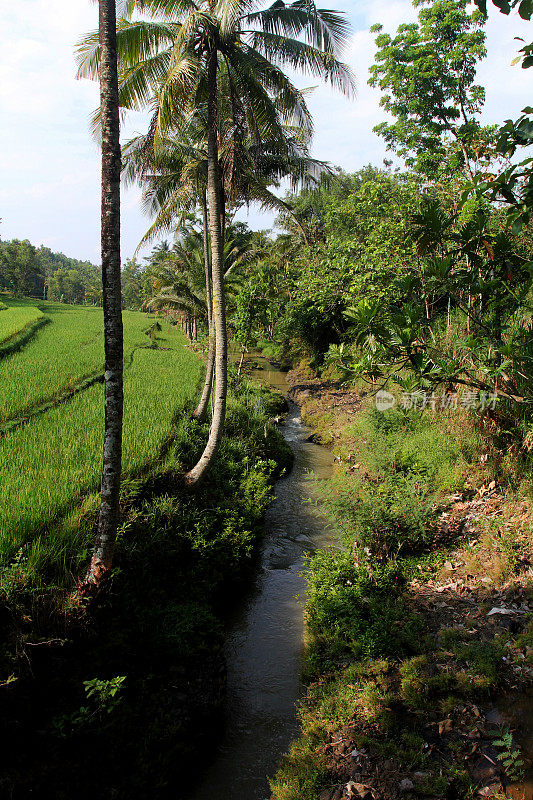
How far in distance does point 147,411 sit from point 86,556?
4.47 meters

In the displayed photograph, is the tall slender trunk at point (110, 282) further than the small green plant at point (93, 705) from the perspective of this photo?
Yes

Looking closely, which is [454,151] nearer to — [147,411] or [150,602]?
[147,411]

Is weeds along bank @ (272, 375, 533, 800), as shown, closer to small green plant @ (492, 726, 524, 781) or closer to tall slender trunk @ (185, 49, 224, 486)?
small green plant @ (492, 726, 524, 781)

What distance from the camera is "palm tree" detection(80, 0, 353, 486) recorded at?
19.5ft

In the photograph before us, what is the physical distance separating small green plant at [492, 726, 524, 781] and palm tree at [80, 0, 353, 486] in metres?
4.86

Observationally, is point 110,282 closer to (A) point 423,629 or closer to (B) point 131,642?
(B) point 131,642

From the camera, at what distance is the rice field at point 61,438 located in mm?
4418

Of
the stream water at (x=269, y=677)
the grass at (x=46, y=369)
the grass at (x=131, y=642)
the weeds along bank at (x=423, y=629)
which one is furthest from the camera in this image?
the grass at (x=46, y=369)

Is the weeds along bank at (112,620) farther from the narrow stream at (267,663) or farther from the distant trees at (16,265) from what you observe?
the distant trees at (16,265)

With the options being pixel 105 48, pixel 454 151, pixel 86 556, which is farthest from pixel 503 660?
pixel 454 151

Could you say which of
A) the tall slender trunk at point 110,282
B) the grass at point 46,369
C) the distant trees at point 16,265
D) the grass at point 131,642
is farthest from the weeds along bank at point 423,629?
the distant trees at point 16,265

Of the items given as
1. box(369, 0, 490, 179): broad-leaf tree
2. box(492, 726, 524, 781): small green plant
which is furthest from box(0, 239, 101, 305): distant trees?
box(492, 726, 524, 781): small green plant

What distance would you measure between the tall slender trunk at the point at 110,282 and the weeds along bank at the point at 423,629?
254 cm

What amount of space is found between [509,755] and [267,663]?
108 inches
